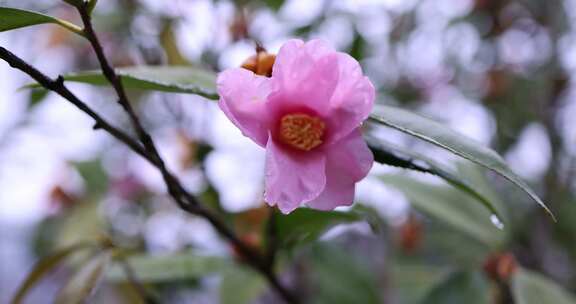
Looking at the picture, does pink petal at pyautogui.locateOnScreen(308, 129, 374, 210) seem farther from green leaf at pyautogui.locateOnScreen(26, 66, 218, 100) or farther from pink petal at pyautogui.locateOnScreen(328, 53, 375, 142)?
green leaf at pyautogui.locateOnScreen(26, 66, 218, 100)

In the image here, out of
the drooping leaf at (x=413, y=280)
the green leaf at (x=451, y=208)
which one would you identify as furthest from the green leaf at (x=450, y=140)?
the drooping leaf at (x=413, y=280)

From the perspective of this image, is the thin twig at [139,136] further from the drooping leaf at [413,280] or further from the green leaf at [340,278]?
the drooping leaf at [413,280]

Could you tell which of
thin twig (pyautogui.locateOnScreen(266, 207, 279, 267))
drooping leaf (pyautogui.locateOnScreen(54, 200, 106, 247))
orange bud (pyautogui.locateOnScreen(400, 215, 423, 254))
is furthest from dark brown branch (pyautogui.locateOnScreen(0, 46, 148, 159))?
orange bud (pyautogui.locateOnScreen(400, 215, 423, 254))

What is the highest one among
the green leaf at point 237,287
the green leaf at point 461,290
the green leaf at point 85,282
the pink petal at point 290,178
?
the pink petal at point 290,178

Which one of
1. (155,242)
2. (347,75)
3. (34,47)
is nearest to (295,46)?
(347,75)

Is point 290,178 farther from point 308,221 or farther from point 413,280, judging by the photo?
point 413,280

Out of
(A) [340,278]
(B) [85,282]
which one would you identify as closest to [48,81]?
(B) [85,282]
